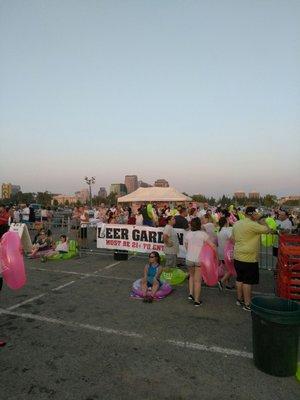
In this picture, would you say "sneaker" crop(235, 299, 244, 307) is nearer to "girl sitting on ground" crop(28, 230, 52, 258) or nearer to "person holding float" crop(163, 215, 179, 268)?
"person holding float" crop(163, 215, 179, 268)

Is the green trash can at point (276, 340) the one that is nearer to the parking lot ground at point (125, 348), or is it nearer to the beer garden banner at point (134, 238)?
the parking lot ground at point (125, 348)

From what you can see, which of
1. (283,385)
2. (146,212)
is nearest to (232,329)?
(283,385)

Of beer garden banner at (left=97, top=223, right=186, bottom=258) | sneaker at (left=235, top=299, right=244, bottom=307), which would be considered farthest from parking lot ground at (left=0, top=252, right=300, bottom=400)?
beer garden banner at (left=97, top=223, right=186, bottom=258)

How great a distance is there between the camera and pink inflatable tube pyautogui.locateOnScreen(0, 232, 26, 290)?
5.58 m

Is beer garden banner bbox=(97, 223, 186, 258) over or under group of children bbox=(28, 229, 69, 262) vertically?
over

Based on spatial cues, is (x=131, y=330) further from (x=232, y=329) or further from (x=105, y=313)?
(x=232, y=329)

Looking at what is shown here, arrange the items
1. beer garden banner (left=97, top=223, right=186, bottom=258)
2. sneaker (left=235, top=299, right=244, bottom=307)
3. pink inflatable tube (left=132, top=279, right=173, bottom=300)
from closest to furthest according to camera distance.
→ 1. sneaker (left=235, top=299, right=244, bottom=307)
2. pink inflatable tube (left=132, top=279, right=173, bottom=300)
3. beer garden banner (left=97, top=223, right=186, bottom=258)

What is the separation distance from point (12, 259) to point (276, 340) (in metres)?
4.32

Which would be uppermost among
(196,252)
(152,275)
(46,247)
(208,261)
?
(196,252)

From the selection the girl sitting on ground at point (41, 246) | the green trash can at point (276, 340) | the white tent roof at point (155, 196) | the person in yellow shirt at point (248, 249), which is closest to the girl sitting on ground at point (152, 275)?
the person in yellow shirt at point (248, 249)

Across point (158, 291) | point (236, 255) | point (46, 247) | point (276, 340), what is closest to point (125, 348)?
point (276, 340)

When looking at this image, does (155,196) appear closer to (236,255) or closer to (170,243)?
(170,243)

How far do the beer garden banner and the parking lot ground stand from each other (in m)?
2.84

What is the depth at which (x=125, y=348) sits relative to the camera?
195 inches
